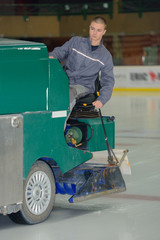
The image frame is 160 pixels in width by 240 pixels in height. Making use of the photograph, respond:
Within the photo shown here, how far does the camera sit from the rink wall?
75.2 ft

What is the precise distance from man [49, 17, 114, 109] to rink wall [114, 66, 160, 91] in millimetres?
17598

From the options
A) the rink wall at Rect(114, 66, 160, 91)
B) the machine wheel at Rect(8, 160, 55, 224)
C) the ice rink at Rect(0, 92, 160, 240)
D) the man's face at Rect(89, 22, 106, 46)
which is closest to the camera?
the ice rink at Rect(0, 92, 160, 240)

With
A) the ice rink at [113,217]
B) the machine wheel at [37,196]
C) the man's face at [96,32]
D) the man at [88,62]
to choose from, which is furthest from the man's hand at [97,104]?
the ice rink at [113,217]

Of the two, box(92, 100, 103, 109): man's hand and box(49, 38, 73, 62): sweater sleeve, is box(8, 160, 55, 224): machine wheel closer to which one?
box(92, 100, 103, 109): man's hand

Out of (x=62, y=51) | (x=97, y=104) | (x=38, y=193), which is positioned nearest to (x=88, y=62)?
(x=62, y=51)

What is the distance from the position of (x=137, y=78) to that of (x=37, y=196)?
→ 19.0 metres

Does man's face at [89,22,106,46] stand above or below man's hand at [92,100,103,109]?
above

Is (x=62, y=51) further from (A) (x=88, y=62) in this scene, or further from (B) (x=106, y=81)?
(B) (x=106, y=81)

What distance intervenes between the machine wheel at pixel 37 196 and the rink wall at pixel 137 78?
18218 millimetres

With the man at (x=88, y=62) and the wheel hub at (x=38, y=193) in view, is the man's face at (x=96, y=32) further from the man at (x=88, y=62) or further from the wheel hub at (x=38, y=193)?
the wheel hub at (x=38, y=193)

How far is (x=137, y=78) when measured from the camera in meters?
23.3

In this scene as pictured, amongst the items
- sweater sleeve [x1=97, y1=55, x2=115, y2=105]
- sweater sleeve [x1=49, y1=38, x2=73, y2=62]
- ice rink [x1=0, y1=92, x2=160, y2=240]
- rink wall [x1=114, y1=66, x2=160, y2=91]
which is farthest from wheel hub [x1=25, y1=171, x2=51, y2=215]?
rink wall [x1=114, y1=66, x2=160, y2=91]

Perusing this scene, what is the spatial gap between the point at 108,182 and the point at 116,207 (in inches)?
9.8

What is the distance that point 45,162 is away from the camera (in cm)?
477
